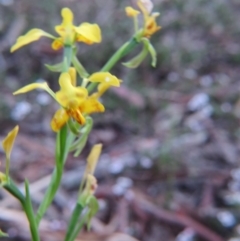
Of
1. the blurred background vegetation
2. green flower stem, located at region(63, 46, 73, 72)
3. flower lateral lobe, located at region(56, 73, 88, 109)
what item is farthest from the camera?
the blurred background vegetation

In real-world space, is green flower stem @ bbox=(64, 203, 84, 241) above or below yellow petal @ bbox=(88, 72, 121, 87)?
below

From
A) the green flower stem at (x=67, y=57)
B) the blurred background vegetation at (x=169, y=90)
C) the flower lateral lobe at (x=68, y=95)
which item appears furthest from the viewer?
the blurred background vegetation at (x=169, y=90)

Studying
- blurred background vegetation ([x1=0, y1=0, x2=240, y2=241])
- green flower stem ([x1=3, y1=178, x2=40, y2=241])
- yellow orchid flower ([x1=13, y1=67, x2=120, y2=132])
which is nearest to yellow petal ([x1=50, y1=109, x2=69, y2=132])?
yellow orchid flower ([x1=13, y1=67, x2=120, y2=132])

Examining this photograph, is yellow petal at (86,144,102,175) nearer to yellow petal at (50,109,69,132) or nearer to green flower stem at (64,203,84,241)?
green flower stem at (64,203,84,241)

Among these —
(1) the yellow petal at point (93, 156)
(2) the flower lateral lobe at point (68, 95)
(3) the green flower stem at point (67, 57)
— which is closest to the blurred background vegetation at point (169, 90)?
(1) the yellow petal at point (93, 156)

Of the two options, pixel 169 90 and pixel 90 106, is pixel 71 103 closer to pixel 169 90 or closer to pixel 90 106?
pixel 90 106

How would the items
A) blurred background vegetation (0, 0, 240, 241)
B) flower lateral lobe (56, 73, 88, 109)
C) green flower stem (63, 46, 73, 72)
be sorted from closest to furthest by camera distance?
flower lateral lobe (56, 73, 88, 109) → green flower stem (63, 46, 73, 72) → blurred background vegetation (0, 0, 240, 241)

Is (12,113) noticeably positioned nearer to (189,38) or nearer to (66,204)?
(66,204)

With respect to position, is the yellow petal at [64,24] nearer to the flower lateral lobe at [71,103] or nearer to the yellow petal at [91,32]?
the yellow petal at [91,32]

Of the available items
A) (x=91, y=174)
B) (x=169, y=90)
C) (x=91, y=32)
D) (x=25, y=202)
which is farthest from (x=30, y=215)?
(x=169, y=90)

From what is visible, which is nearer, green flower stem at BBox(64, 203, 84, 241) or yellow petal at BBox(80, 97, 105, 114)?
yellow petal at BBox(80, 97, 105, 114)

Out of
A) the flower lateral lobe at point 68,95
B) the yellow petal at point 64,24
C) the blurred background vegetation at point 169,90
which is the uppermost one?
the yellow petal at point 64,24

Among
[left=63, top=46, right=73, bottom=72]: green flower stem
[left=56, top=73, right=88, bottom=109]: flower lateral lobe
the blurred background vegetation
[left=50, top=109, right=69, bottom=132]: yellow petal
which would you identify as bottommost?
the blurred background vegetation
